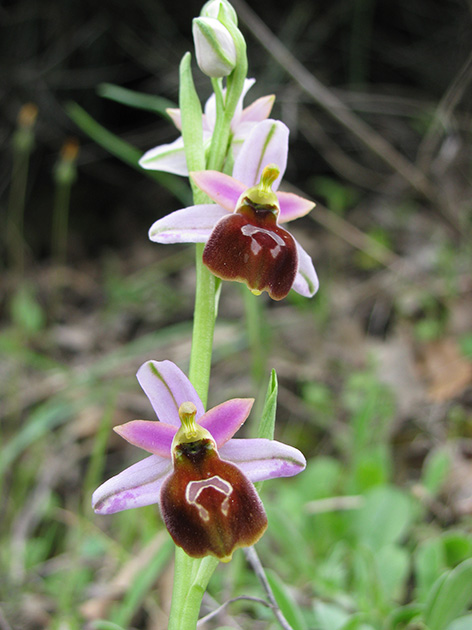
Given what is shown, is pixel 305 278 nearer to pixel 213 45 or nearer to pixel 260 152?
pixel 260 152

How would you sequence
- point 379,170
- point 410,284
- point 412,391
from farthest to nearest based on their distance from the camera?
point 379,170 → point 410,284 → point 412,391

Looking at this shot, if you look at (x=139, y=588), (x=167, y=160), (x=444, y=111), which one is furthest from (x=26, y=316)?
(x=444, y=111)

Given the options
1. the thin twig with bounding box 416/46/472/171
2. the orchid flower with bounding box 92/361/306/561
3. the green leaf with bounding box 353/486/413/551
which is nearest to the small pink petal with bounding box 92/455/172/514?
the orchid flower with bounding box 92/361/306/561

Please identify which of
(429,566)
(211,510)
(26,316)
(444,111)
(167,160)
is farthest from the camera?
(26,316)

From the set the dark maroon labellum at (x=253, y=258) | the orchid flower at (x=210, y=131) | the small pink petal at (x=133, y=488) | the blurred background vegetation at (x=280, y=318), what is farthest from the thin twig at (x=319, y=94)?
the small pink petal at (x=133, y=488)

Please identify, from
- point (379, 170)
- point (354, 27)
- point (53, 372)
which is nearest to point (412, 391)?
point (53, 372)

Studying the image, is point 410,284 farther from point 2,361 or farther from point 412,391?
point 2,361
